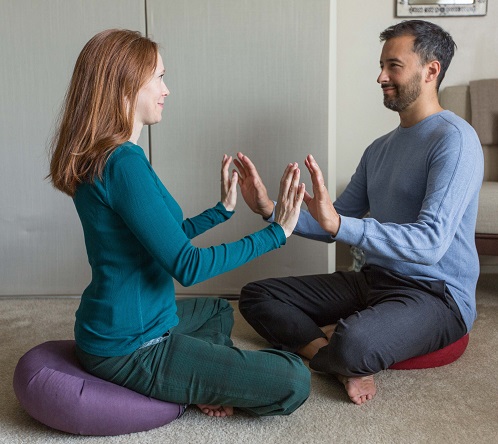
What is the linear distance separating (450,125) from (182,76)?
1164 mm

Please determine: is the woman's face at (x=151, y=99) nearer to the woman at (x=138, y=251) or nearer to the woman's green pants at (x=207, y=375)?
the woman at (x=138, y=251)

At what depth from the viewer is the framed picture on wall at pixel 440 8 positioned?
3.01 m

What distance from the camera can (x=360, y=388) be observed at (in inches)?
71.8

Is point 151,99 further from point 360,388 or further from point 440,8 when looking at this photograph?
point 440,8

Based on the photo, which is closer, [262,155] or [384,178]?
[384,178]

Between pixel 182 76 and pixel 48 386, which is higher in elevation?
pixel 182 76

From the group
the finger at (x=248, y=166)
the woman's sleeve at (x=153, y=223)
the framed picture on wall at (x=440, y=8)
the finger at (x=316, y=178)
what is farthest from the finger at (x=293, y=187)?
the framed picture on wall at (x=440, y=8)

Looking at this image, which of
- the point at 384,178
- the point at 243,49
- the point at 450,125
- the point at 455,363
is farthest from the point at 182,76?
the point at 455,363

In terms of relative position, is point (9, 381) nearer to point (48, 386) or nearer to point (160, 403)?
point (48, 386)

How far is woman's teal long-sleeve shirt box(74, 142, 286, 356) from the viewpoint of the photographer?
1.51 m

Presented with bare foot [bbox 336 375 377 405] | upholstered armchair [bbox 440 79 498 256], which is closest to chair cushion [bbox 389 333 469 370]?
bare foot [bbox 336 375 377 405]

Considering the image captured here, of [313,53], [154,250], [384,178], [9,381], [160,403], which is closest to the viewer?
[154,250]

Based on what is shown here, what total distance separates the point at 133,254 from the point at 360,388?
2.40 ft

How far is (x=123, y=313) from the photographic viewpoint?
1.60 m
